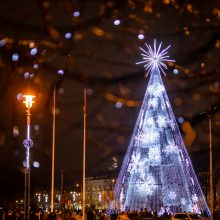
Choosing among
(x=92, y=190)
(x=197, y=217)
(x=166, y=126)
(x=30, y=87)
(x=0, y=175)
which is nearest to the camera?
(x=30, y=87)

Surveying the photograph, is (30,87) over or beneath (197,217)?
over

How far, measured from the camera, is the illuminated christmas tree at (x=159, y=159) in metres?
45.3

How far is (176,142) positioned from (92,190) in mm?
111173

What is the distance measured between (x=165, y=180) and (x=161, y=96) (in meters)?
6.64

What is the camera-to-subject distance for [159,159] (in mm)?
44781

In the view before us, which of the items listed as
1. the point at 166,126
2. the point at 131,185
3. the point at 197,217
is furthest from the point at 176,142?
the point at 197,217

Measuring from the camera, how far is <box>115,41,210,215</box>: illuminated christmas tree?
149 feet

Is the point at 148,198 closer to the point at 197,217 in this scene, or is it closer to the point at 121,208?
the point at 121,208

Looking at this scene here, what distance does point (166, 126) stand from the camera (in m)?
45.3

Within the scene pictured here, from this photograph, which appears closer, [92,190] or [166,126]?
[166,126]

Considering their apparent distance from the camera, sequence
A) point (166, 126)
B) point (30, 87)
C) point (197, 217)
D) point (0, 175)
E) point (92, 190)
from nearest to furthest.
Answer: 1. point (30, 87)
2. point (197, 217)
3. point (166, 126)
4. point (0, 175)
5. point (92, 190)

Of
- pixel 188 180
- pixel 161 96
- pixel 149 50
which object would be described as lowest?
pixel 188 180

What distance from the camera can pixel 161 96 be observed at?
150ft

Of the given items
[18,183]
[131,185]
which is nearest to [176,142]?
[131,185]
